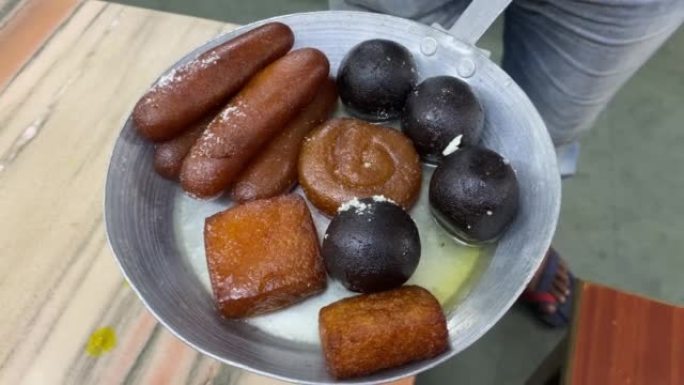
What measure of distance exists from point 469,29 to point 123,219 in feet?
1.51

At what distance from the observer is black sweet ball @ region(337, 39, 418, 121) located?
0.77 m

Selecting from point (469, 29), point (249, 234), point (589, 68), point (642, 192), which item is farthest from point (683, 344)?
point (642, 192)

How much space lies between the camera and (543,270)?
1.45m

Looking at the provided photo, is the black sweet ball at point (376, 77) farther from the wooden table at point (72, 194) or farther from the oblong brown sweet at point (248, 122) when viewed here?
the wooden table at point (72, 194)

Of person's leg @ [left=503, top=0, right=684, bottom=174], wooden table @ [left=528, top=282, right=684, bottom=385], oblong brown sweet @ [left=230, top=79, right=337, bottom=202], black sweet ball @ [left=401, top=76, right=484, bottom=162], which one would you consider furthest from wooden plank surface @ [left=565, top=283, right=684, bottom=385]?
oblong brown sweet @ [left=230, top=79, right=337, bottom=202]

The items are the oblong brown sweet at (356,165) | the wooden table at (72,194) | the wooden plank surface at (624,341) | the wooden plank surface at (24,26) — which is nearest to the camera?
the oblong brown sweet at (356,165)

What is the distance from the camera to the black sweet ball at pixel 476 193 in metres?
0.67

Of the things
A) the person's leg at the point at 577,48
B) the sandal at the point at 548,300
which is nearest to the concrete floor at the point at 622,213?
the sandal at the point at 548,300

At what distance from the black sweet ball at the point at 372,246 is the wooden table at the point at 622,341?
17.9 inches

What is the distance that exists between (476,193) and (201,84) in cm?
32

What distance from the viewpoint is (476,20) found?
805mm

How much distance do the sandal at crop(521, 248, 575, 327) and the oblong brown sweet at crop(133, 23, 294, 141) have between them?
0.90 m

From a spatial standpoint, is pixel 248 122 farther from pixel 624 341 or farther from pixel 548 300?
pixel 548 300

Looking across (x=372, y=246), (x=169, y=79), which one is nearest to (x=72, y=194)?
(x=169, y=79)
